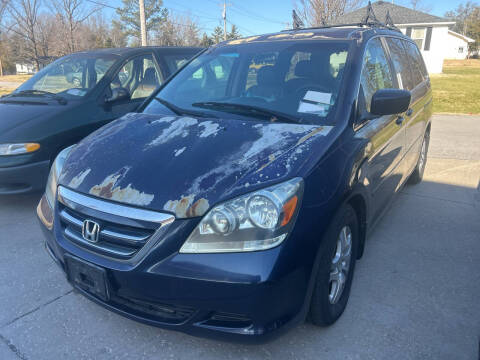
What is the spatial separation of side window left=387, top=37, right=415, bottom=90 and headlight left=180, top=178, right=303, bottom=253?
238cm

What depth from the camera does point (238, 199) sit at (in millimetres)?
1870

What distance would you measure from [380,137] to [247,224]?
58.2 inches

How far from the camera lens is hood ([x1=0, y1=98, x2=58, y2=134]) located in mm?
4039

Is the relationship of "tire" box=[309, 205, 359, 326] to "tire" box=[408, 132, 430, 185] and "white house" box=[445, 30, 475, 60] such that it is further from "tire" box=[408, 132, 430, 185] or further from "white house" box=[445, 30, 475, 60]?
"white house" box=[445, 30, 475, 60]

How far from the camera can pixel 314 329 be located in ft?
7.73

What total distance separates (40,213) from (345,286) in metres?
1.99

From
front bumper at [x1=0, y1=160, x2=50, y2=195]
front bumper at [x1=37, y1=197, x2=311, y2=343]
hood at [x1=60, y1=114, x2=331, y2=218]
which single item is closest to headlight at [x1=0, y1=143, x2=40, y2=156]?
A: front bumper at [x1=0, y1=160, x2=50, y2=195]

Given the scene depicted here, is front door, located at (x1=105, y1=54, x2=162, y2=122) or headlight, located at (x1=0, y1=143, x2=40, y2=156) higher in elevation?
front door, located at (x1=105, y1=54, x2=162, y2=122)

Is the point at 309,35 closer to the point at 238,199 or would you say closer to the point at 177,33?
the point at 238,199

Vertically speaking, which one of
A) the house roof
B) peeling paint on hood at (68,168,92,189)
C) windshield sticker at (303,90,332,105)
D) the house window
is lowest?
peeling paint on hood at (68,168,92,189)

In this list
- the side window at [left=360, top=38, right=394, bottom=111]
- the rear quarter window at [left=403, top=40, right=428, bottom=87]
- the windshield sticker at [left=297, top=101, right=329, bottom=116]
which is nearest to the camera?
the windshield sticker at [left=297, top=101, right=329, bottom=116]

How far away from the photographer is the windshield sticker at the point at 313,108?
255 cm

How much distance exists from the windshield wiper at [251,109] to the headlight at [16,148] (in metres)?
1.97

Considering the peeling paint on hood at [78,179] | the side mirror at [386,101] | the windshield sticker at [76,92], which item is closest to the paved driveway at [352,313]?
the peeling paint on hood at [78,179]
